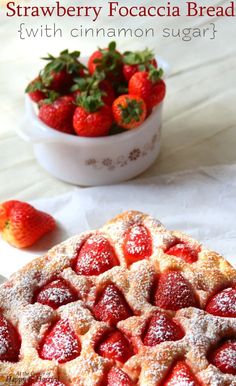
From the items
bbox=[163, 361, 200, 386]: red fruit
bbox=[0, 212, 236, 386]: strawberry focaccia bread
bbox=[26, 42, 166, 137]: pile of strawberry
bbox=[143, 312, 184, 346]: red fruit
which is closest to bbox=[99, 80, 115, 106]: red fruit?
bbox=[26, 42, 166, 137]: pile of strawberry

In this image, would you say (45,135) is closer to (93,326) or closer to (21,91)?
(21,91)

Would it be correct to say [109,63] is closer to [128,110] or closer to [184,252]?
[128,110]

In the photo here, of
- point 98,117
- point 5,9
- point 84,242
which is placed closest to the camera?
point 84,242

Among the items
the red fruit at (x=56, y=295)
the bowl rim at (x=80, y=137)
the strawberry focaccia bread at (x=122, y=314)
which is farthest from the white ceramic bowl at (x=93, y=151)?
the red fruit at (x=56, y=295)

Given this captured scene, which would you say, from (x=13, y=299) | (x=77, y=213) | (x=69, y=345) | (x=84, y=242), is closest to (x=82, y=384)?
(x=69, y=345)

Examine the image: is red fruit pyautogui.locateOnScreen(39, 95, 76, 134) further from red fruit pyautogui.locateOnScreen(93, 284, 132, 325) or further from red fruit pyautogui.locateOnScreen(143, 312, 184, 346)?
red fruit pyautogui.locateOnScreen(143, 312, 184, 346)

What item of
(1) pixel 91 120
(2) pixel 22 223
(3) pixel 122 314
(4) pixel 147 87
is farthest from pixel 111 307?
(4) pixel 147 87

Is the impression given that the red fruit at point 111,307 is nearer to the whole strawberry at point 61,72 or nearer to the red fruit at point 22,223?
the red fruit at point 22,223
